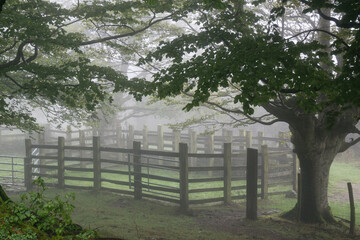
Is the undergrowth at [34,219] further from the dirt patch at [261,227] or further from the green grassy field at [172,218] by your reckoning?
the dirt patch at [261,227]

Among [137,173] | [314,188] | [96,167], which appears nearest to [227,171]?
[314,188]

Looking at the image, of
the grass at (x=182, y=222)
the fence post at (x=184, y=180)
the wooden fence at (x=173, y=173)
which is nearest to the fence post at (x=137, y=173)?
the wooden fence at (x=173, y=173)

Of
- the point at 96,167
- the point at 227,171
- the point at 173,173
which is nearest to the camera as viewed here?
the point at 227,171

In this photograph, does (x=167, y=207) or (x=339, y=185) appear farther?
(x=339, y=185)

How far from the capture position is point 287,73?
195 inches

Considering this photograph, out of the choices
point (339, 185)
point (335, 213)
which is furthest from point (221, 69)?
point (339, 185)

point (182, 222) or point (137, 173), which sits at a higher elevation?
point (137, 173)

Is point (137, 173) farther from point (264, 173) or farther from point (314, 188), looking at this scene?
point (314, 188)

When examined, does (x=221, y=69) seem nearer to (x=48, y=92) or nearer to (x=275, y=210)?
(x=48, y=92)

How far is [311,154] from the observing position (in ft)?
31.2

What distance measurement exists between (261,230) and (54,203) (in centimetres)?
673

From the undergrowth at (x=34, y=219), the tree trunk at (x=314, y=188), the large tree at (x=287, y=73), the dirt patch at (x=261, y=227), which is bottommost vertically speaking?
the dirt patch at (x=261, y=227)

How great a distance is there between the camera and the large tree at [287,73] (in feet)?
16.2

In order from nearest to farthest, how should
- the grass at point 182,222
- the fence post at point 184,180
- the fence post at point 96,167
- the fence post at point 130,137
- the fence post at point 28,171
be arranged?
the grass at point 182,222, the fence post at point 184,180, the fence post at point 96,167, the fence post at point 28,171, the fence post at point 130,137
